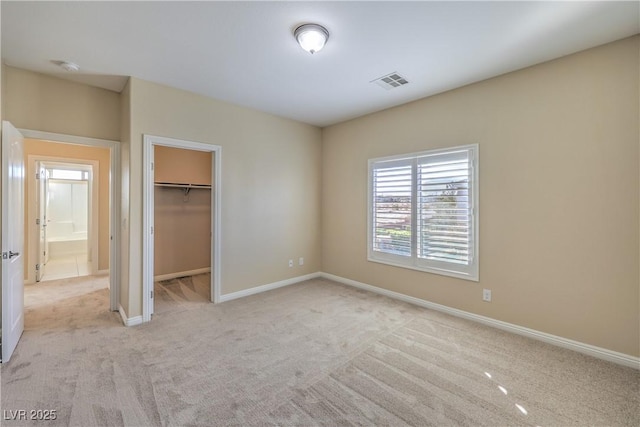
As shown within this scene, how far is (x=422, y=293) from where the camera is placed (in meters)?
3.70

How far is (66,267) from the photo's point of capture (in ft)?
19.3

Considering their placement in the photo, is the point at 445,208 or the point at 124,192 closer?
the point at 124,192

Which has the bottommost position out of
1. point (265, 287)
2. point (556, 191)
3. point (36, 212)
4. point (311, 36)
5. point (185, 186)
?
point (265, 287)

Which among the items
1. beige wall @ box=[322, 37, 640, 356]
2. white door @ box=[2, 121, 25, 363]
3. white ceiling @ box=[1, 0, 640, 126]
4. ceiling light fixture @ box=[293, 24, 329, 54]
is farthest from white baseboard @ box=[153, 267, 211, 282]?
ceiling light fixture @ box=[293, 24, 329, 54]

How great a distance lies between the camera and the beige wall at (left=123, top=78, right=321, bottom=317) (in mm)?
3156

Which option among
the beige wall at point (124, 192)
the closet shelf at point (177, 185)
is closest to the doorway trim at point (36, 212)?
the closet shelf at point (177, 185)

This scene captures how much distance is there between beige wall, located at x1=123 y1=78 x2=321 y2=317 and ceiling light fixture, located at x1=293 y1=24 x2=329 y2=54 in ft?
6.38

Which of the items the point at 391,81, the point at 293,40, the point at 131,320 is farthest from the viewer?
the point at 391,81

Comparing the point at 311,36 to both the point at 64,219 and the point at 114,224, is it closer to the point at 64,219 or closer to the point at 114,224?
the point at 114,224

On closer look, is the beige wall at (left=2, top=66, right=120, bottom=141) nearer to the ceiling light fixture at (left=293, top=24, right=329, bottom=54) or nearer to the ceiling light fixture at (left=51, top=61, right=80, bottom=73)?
the ceiling light fixture at (left=51, top=61, right=80, bottom=73)

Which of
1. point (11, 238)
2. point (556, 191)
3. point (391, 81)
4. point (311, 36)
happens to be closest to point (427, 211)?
point (556, 191)

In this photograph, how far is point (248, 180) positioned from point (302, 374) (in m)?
2.84

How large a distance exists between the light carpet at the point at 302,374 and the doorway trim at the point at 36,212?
1865 mm

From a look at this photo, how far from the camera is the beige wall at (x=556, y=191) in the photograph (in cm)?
235
